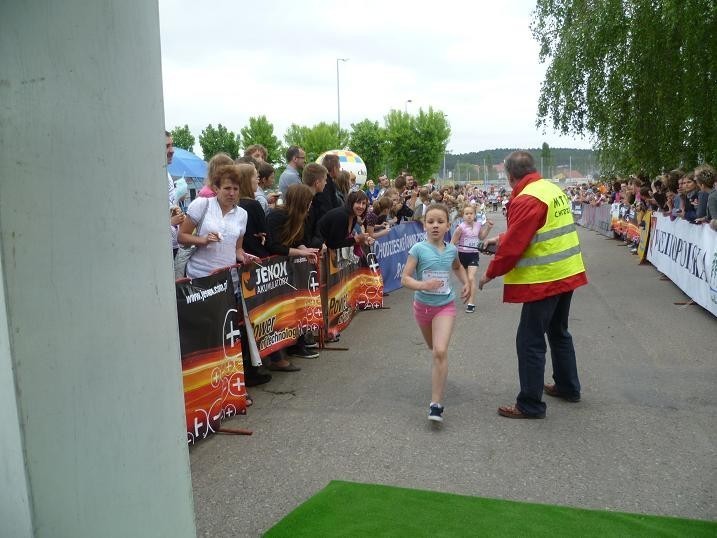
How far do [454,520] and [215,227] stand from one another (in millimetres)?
3305

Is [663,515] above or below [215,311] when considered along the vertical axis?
below

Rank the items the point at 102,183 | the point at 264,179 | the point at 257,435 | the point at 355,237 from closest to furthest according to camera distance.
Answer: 1. the point at 102,183
2. the point at 257,435
3. the point at 264,179
4. the point at 355,237

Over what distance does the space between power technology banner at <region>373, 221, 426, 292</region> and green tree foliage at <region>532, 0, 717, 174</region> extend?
19.1 ft

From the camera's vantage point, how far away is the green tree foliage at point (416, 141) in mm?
81438

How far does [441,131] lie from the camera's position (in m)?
84.4

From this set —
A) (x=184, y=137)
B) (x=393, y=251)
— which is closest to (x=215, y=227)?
(x=393, y=251)

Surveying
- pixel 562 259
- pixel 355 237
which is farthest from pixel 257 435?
pixel 355 237

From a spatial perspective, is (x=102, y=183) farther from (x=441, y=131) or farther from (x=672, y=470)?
(x=441, y=131)

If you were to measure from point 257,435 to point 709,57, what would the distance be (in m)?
12.6

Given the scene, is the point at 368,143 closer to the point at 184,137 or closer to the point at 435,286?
the point at 184,137

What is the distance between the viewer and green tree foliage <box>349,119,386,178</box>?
3002 inches

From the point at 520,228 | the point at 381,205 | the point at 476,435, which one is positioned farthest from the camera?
the point at 381,205

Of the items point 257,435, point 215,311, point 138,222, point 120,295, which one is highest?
point 138,222

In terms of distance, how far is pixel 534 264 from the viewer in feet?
18.3
